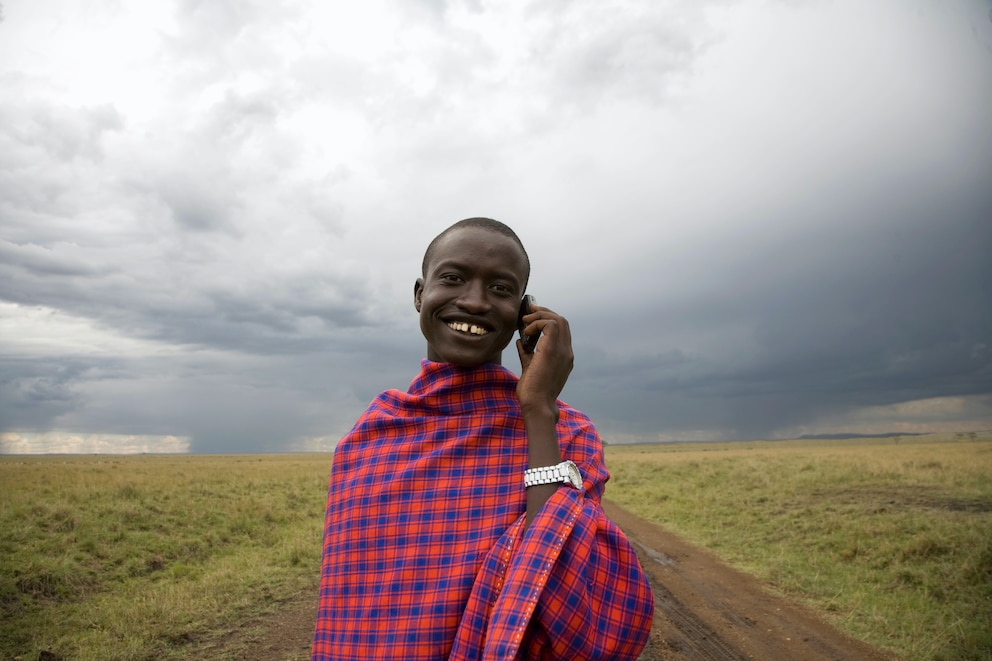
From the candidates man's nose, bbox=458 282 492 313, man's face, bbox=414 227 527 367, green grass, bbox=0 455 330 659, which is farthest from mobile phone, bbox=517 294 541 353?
green grass, bbox=0 455 330 659

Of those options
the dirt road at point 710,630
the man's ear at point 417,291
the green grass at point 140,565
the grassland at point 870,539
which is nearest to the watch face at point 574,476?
the man's ear at point 417,291

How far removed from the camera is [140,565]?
1161cm

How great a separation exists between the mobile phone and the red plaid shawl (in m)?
0.12

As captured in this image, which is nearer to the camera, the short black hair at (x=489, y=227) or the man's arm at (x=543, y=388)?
the man's arm at (x=543, y=388)

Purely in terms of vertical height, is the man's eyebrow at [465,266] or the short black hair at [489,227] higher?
the short black hair at [489,227]

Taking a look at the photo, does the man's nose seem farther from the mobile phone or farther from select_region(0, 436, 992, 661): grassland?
select_region(0, 436, 992, 661): grassland

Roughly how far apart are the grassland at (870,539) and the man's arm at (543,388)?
7.35 metres

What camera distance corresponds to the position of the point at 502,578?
178cm

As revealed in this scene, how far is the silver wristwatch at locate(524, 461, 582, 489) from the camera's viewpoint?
1.86 m

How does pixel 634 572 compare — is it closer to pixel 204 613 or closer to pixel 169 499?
pixel 204 613

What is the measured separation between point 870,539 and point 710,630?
5.93 meters

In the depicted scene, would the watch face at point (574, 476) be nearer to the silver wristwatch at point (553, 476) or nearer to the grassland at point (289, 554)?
the silver wristwatch at point (553, 476)

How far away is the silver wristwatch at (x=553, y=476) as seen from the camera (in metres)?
A: 1.86

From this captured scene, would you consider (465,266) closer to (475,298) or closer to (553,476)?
(475,298)
